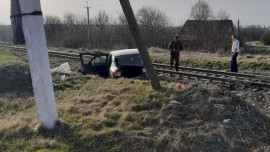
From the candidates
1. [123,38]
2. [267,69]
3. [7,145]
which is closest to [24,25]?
[7,145]

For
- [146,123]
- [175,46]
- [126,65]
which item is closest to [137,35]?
[126,65]

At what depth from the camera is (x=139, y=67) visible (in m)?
11.1

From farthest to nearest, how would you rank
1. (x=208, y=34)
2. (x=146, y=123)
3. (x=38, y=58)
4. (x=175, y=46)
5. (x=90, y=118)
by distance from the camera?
(x=208, y=34)
(x=175, y=46)
(x=90, y=118)
(x=146, y=123)
(x=38, y=58)

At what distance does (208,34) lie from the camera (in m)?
28.6

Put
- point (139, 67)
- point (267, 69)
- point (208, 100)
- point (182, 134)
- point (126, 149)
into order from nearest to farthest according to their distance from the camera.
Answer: point (126, 149), point (182, 134), point (208, 100), point (139, 67), point (267, 69)

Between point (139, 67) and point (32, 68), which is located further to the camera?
point (139, 67)

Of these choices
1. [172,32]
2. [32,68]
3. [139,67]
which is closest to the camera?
[32,68]

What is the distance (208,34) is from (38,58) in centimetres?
2518

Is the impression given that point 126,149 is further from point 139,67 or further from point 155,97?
point 139,67

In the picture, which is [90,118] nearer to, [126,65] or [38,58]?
[38,58]

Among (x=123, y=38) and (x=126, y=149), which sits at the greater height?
(x=123, y=38)

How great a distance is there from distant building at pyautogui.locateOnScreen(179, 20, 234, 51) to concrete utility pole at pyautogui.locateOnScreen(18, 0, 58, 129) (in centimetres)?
2337

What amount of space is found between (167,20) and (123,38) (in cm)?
751

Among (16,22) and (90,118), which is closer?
(16,22)
